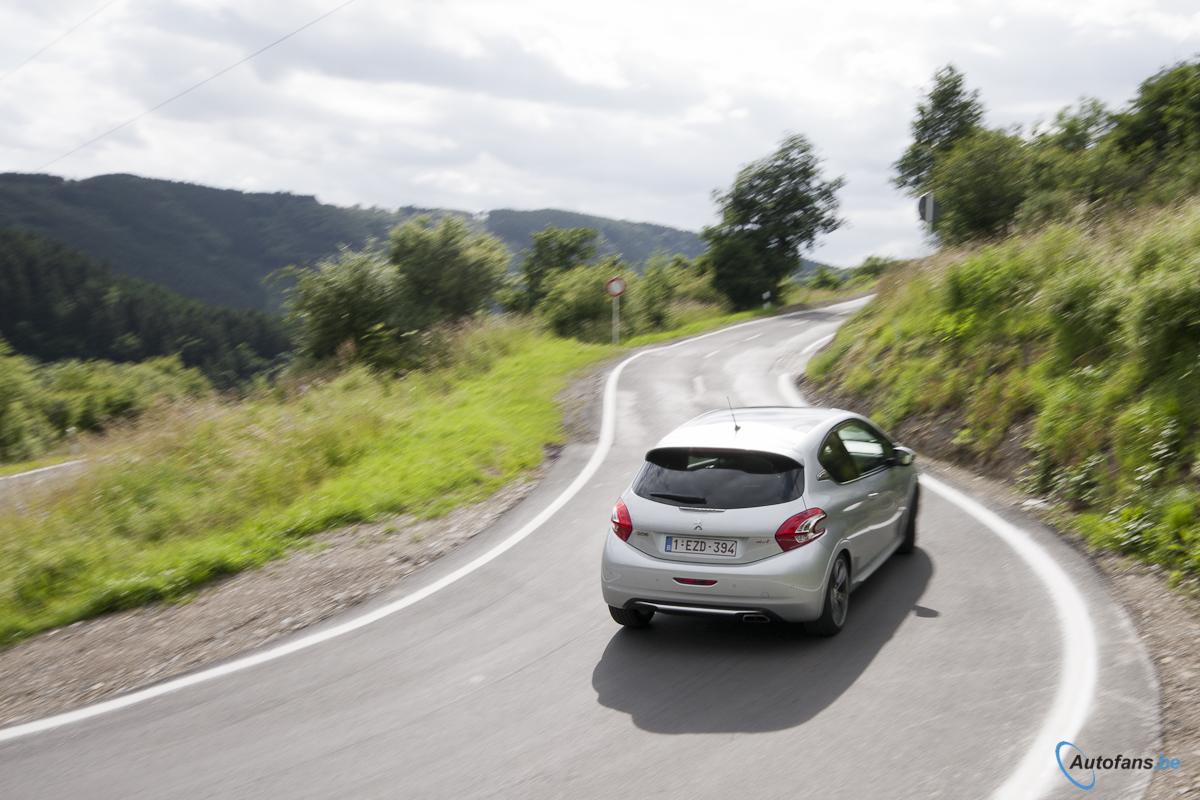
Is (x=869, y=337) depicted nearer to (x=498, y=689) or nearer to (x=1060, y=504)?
(x=1060, y=504)

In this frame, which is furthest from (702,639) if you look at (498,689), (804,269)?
(804,269)

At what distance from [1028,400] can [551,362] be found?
13.6 m

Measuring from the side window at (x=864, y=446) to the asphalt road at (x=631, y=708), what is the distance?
3.24 feet

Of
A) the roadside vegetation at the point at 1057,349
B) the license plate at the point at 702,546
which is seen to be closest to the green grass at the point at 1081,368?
the roadside vegetation at the point at 1057,349

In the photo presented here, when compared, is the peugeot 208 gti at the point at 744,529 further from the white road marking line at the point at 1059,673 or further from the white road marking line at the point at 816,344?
the white road marking line at the point at 816,344

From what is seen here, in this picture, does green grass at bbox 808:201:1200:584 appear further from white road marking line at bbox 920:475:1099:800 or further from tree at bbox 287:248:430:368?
tree at bbox 287:248:430:368

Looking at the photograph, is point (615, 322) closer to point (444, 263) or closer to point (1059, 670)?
point (444, 263)

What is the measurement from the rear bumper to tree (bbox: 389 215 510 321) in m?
30.1

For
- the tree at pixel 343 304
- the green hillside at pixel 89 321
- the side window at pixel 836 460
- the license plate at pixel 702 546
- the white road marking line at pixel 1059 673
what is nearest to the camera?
the white road marking line at pixel 1059 673

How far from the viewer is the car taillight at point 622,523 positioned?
6754 mm

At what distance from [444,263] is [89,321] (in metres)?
112

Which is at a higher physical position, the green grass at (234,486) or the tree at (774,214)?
the tree at (774,214)

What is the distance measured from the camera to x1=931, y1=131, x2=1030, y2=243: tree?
73.0 feet

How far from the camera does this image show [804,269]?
47531mm
